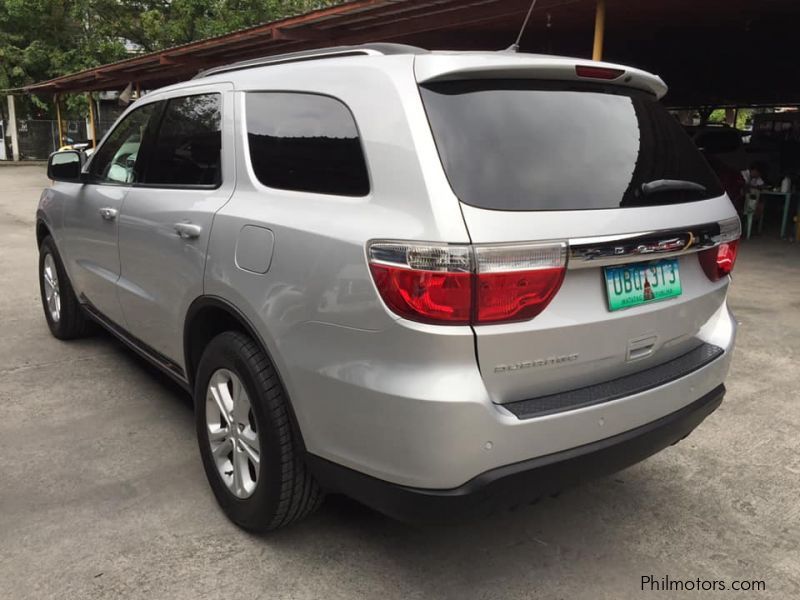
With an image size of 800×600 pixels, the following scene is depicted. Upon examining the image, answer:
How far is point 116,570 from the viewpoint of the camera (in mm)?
2473

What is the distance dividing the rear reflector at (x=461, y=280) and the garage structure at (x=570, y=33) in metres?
6.56

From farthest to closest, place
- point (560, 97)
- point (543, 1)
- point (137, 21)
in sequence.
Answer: point (137, 21) < point (543, 1) < point (560, 97)

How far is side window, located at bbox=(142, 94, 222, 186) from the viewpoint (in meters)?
2.97

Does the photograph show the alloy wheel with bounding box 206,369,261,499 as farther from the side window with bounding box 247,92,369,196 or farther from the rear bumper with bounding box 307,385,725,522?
the side window with bounding box 247,92,369,196

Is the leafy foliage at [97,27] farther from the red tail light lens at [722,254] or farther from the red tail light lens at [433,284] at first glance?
the red tail light lens at [433,284]

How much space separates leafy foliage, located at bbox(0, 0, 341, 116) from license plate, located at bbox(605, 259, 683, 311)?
23.0 metres

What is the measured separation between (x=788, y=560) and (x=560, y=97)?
193cm

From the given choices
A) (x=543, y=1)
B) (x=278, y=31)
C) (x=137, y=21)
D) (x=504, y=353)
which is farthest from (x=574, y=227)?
(x=137, y=21)

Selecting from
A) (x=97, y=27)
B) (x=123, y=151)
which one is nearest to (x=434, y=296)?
(x=123, y=151)

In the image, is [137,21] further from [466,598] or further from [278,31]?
[466,598]

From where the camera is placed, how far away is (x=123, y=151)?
3.89 m

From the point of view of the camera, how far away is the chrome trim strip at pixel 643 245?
81.6 inches

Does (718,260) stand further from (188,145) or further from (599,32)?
(599,32)
